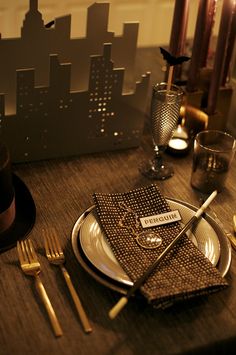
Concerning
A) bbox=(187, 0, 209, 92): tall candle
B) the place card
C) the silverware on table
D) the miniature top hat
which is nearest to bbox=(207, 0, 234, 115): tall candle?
bbox=(187, 0, 209, 92): tall candle

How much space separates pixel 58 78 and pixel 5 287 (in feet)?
1.50

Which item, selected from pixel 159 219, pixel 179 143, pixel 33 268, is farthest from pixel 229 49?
pixel 33 268

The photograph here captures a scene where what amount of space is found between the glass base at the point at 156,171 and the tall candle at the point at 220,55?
188mm

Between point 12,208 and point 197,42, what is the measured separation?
578 mm

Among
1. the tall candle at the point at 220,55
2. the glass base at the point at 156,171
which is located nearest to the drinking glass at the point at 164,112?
the glass base at the point at 156,171

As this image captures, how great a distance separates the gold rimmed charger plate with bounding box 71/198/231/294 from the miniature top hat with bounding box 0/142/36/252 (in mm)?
106

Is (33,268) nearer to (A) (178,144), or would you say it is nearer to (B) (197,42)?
(A) (178,144)

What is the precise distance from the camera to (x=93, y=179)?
4.08ft

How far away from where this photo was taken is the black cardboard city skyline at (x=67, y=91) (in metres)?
1.19

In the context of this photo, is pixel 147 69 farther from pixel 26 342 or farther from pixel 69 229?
pixel 26 342

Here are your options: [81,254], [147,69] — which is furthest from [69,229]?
[147,69]

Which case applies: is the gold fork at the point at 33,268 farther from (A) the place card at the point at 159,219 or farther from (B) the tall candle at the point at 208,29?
(B) the tall candle at the point at 208,29

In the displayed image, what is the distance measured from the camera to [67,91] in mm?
1211

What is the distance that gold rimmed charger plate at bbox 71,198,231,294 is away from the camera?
93 centimetres
